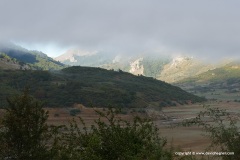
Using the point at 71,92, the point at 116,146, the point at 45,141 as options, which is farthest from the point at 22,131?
the point at 71,92

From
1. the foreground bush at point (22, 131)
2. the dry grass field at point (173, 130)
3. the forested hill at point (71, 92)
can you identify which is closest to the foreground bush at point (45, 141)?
the foreground bush at point (22, 131)

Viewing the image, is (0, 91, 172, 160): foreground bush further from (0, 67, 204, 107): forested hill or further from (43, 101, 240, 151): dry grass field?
(0, 67, 204, 107): forested hill

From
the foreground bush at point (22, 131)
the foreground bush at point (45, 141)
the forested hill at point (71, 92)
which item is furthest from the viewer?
the forested hill at point (71, 92)

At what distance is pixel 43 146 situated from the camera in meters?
19.0

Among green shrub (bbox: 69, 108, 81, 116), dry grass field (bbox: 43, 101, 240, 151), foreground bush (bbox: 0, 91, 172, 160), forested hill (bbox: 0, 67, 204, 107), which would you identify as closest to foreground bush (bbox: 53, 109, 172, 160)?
foreground bush (bbox: 0, 91, 172, 160)

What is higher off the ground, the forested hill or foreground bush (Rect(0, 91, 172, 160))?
the forested hill

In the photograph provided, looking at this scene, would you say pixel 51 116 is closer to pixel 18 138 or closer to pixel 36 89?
pixel 36 89

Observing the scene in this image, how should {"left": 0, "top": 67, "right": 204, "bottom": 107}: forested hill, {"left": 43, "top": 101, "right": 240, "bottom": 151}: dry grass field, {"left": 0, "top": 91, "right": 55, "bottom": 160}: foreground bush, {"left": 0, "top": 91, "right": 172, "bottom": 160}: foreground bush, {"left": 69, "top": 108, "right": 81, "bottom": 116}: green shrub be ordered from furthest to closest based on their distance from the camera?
{"left": 0, "top": 67, "right": 204, "bottom": 107}: forested hill
{"left": 69, "top": 108, "right": 81, "bottom": 116}: green shrub
{"left": 43, "top": 101, "right": 240, "bottom": 151}: dry grass field
{"left": 0, "top": 91, "right": 55, "bottom": 160}: foreground bush
{"left": 0, "top": 91, "right": 172, "bottom": 160}: foreground bush

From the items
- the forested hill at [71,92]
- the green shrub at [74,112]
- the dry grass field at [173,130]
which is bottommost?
the dry grass field at [173,130]

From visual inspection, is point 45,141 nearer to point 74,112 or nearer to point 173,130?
point 173,130

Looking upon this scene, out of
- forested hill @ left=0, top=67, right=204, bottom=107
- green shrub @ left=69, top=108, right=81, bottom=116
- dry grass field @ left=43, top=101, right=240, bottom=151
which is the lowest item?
dry grass field @ left=43, top=101, right=240, bottom=151

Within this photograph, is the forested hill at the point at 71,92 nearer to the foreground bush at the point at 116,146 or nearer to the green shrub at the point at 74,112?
the green shrub at the point at 74,112

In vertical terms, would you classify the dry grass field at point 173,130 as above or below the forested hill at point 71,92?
below

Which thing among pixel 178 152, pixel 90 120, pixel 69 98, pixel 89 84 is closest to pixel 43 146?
pixel 178 152
